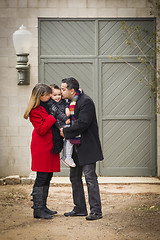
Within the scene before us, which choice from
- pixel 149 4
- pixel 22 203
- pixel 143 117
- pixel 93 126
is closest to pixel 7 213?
pixel 22 203

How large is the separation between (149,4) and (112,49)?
117 cm

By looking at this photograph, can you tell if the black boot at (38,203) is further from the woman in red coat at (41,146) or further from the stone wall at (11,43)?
the stone wall at (11,43)

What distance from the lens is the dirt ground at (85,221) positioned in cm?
559

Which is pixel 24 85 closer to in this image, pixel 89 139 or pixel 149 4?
pixel 149 4

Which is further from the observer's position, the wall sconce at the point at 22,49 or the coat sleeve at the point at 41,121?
the wall sconce at the point at 22,49

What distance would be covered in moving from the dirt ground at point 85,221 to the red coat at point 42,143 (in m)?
0.70

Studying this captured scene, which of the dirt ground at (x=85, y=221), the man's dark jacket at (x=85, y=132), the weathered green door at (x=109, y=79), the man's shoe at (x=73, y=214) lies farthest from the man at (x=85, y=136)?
the weathered green door at (x=109, y=79)

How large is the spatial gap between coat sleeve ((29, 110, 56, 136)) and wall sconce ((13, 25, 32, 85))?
332cm

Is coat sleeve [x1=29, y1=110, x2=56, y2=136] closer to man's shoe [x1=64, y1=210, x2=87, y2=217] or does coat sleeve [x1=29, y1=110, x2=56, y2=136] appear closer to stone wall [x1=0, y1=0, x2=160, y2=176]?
man's shoe [x1=64, y1=210, x2=87, y2=217]

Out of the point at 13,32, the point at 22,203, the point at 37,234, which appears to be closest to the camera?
the point at 37,234

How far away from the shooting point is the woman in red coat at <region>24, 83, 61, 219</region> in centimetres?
632

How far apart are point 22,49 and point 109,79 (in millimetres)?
1882

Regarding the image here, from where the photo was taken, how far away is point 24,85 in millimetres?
9844

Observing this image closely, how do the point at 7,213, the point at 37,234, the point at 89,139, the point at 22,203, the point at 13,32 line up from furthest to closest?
1. the point at 13,32
2. the point at 22,203
3. the point at 7,213
4. the point at 89,139
5. the point at 37,234
